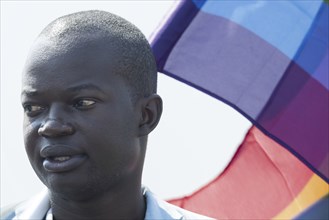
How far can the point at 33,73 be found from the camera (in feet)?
8.81

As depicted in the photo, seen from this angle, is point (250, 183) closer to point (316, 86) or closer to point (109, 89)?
point (316, 86)

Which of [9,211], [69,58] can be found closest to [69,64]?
[69,58]

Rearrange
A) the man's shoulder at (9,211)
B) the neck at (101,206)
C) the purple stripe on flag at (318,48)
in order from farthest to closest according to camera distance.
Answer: the purple stripe on flag at (318,48), the man's shoulder at (9,211), the neck at (101,206)

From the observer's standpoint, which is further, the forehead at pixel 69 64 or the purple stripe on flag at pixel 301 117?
the purple stripe on flag at pixel 301 117

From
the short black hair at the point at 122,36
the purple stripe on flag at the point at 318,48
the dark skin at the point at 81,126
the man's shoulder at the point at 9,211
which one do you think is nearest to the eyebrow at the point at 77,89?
the dark skin at the point at 81,126

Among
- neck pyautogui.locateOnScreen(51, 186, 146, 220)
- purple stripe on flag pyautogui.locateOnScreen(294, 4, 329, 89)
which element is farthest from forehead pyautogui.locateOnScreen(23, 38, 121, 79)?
purple stripe on flag pyautogui.locateOnScreen(294, 4, 329, 89)

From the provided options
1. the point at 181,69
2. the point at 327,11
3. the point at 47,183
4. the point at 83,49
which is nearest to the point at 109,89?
the point at 83,49

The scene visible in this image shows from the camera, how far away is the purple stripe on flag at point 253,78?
14.4 feet

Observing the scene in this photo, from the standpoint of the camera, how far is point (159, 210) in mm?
2945

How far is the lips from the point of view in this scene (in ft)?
8.55

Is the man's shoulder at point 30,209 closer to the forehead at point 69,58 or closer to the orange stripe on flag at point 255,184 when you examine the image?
the forehead at point 69,58

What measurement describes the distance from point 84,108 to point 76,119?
41mm

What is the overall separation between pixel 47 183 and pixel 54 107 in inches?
8.4

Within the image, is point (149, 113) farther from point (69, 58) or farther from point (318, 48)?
point (318, 48)
